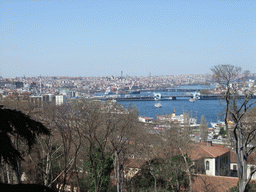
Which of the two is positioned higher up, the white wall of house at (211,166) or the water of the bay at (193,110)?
the white wall of house at (211,166)

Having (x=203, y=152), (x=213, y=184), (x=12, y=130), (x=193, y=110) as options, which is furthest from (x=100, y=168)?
(x=193, y=110)

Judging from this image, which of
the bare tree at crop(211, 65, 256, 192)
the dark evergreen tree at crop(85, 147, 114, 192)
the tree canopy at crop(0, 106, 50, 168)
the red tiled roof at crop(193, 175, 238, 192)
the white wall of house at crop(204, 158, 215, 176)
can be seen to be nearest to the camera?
the tree canopy at crop(0, 106, 50, 168)

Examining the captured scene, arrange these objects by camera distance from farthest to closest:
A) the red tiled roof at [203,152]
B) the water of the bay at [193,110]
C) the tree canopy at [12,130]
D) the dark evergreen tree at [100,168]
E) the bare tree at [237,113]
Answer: the water of the bay at [193,110], the red tiled roof at [203,152], the dark evergreen tree at [100,168], the bare tree at [237,113], the tree canopy at [12,130]

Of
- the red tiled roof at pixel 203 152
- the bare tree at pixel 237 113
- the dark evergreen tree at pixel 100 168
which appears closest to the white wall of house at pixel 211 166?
the red tiled roof at pixel 203 152

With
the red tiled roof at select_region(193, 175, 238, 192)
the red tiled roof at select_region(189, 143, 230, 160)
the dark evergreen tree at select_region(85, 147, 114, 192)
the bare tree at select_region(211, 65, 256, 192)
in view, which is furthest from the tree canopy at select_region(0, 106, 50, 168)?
the red tiled roof at select_region(189, 143, 230, 160)

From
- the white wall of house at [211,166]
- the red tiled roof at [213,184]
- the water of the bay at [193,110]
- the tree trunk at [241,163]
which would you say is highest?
the tree trunk at [241,163]

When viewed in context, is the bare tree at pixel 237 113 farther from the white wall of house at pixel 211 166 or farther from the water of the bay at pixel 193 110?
the water of the bay at pixel 193 110

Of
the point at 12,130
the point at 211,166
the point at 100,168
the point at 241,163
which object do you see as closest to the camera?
the point at 12,130

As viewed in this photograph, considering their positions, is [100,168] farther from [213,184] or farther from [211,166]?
[211,166]

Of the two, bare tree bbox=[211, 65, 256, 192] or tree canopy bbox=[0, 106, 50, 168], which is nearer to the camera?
tree canopy bbox=[0, 106, 50, 168]

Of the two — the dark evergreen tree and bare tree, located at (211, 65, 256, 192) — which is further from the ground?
bare tree, located at (211, 65, 256, 192)

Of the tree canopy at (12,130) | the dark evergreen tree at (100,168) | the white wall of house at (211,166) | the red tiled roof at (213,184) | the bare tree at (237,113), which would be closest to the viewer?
the tree canopy at (12,130)

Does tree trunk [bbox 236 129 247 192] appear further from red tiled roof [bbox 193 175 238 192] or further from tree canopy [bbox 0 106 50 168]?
red tiled roof [bbox 193 175 238 192]
